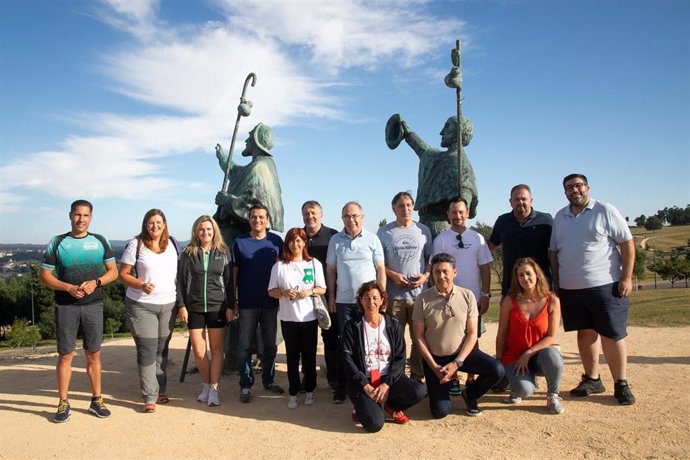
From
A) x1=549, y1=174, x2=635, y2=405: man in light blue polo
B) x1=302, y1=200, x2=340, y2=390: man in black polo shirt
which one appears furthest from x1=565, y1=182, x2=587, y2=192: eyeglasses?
x1=302, y1=200, x2=340, y2=390: man in black polo shirt

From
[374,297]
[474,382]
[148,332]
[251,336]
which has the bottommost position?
[474,382]

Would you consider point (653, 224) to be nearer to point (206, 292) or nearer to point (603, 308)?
point (603, 308)

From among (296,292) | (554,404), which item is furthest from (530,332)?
(296,292)

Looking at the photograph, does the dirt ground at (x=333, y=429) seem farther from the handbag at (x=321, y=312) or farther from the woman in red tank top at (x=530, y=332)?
the handbag at (x=321, y=312)

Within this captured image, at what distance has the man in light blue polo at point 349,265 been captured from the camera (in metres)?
4.68

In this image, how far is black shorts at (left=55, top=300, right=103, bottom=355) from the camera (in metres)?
4.38

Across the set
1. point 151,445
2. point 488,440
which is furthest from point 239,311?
point 488,440

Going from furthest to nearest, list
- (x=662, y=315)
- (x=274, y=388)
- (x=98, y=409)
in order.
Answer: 1. (x=662, y=315)
2. (x=274, y=388)
3. (x=98, y=409)

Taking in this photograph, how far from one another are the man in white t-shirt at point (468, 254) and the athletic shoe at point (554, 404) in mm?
890

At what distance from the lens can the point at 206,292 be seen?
482 centimetres

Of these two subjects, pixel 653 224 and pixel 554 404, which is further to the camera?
pixel 653 224

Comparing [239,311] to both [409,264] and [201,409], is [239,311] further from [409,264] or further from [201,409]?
[409,264]

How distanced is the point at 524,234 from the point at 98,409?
4.41 meters

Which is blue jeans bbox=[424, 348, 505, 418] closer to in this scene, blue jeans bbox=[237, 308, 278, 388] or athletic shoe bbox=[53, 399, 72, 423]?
blue jeans bbox=[237, 308, 278, 388]
